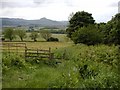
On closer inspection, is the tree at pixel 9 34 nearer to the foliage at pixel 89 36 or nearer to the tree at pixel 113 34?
the foliage at pixel 89 36

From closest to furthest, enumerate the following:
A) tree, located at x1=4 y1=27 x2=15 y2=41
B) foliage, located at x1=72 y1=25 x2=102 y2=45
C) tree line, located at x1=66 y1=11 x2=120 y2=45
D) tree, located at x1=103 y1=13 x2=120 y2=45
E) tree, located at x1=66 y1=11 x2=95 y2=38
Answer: tree, located at x1=103 y1=13 x2=120 y2=45 < tree line, located at x1=66 y1=11 x2=120 y2=45 < foliage, located at x1=72 y1=25 x2=102 y2=45 < tree, located at x1=66 y1=11 x2=95 y2=38 < tree, located at x1=4 y1=27 x2=15 y2=41

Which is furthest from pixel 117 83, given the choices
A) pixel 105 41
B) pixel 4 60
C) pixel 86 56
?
pixel 105 41

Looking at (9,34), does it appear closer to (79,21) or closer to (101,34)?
(79,21)

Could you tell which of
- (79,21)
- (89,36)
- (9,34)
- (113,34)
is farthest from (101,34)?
(9,34)

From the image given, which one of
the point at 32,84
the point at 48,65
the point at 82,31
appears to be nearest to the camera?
the point at 32,84

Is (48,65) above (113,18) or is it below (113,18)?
below

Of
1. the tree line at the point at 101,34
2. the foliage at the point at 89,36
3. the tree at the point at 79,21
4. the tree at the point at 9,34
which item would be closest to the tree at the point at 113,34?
the tree line at the point at 101,34

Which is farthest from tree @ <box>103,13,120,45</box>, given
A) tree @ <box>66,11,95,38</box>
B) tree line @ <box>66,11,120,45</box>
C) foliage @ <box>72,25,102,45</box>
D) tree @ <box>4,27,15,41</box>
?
tree @ <box>4,27,15,41</box>

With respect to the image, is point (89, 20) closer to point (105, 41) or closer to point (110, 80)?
point (105, 41)

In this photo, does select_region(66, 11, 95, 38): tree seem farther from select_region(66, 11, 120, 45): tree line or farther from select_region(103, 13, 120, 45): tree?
select_region(103, 13, 120, 45): tree

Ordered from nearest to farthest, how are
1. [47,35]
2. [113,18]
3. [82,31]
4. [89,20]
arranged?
[82,31]
[113,18]
[89,20]
[47,35]

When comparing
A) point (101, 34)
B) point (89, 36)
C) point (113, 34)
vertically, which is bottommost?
point (89, 36)

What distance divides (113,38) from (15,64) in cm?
2279

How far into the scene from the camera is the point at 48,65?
73.3ft
